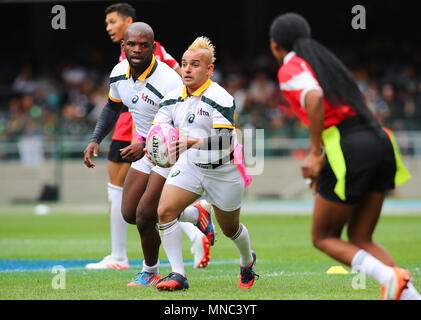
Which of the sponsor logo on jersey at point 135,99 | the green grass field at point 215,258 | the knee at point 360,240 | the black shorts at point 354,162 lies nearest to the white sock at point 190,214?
the green grass field at point 215,258

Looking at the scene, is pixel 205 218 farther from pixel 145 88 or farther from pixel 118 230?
pixel 145 88

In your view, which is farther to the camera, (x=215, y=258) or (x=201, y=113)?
Result: (x=215, y=258)

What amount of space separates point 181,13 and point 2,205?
13.8 meters

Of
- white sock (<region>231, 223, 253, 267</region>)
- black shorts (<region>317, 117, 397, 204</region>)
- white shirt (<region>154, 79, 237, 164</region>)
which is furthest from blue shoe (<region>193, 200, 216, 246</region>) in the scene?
black shorts (<region>317, 117, 397, 204</region>)

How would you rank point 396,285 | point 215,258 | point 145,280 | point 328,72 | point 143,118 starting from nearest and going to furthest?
point 396,285 < point 328,72 < point 145,280 < point 143,118 < point 215,258

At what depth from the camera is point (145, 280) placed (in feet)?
25.6

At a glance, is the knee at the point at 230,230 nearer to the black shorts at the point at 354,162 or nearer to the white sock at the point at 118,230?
the black shorts at the point at 354,162

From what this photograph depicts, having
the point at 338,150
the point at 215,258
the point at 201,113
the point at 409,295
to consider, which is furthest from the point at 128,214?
the point at 409,295

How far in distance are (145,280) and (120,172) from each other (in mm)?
2394

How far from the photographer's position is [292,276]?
855 cm

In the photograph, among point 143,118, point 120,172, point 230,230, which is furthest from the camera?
point 120,172

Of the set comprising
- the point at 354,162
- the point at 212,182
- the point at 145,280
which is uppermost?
the point at 354,162

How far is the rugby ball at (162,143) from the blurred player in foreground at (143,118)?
57 cm
